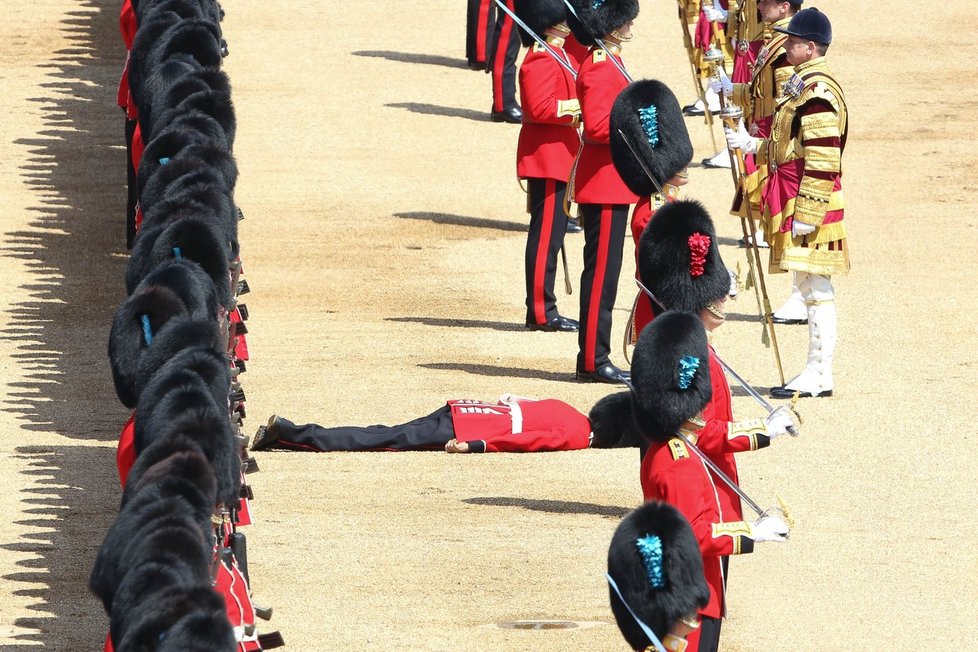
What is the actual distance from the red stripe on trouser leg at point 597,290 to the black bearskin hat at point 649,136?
0.93 metres

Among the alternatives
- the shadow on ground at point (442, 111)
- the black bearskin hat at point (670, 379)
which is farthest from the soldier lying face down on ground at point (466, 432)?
→ the shadow on ground at point (442, 111)

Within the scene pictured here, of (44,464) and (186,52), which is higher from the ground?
(186,52)

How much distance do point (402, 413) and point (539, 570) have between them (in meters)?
1.85

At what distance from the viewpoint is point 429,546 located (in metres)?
6.83

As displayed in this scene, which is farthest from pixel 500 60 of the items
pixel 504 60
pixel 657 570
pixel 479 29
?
pixel 657 570

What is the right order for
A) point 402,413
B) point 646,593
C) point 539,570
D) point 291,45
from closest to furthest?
point 646,593
point 539,570
point 402,413
point 291,45

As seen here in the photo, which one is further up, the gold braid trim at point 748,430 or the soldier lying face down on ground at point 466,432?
the gold braid trim at point 748,430

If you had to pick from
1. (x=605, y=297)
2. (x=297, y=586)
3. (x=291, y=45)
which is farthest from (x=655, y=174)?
(x=291, y=45)

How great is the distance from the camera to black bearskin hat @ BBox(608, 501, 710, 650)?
4422mm

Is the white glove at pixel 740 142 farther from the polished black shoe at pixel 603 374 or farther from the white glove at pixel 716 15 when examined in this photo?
the white glove at pixel 716 15

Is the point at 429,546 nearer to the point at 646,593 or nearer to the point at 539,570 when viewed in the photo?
the point at 539,570

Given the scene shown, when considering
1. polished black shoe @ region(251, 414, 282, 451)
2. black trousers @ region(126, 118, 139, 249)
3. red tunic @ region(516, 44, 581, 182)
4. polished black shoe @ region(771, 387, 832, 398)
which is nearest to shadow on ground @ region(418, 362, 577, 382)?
polished black shoe @ region(771, 387, 832, 398)

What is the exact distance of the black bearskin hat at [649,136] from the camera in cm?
761

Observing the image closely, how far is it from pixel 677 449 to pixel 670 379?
0.19 metres
